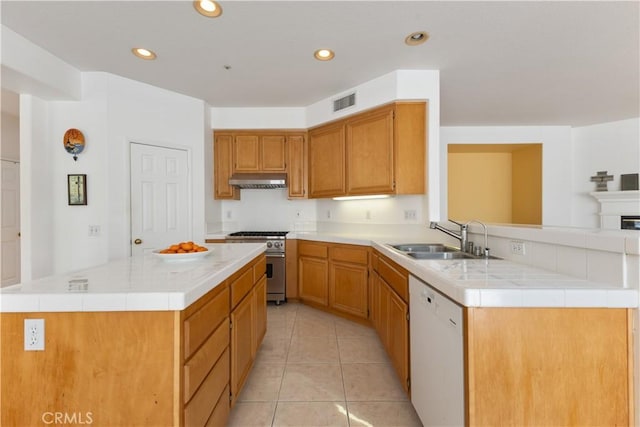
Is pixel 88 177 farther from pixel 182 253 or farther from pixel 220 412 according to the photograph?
pixel 220 412

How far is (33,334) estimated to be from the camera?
3.01ft

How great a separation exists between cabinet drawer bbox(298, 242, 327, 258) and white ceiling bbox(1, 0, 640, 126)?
1.82 m

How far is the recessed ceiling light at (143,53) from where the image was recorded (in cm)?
236

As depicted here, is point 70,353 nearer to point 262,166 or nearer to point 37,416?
point 37,416

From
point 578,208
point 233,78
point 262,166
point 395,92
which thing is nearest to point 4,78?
point 233,78

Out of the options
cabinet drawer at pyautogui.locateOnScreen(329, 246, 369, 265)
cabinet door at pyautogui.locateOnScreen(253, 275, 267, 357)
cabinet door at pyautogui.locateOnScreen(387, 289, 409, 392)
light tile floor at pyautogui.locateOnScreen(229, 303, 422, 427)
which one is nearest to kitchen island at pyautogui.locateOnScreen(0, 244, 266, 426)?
light tile floor at pyautogui.locateOnScreen(229, 303, 422, 427)

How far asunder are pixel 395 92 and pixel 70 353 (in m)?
2.96

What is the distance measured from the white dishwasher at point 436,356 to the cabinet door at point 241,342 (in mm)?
974

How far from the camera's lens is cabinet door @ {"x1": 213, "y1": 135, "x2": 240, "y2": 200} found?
3754 mm

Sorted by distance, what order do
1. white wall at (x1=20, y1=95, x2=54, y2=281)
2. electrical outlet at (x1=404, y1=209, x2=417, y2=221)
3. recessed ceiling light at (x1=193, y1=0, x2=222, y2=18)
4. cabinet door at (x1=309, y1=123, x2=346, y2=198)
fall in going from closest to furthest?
recessed ceiling light at (x1=193, y1=0, x2=222, y2=18), white wall at (x1=20, y1=95, x2=54, y2=281), electrical outlet at (x1=404, y1=209, x2=417, y2=221), cabinet door at (x1=309, y1=123, x2=346, y2=198)

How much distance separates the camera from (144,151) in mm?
3018

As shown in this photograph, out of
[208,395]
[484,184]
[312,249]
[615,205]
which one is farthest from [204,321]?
[615,205]

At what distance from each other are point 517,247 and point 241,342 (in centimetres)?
167

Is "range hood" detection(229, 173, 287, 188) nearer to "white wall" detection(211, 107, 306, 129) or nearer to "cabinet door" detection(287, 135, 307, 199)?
"cabinet door" detection(287, 135, 307, 199)
